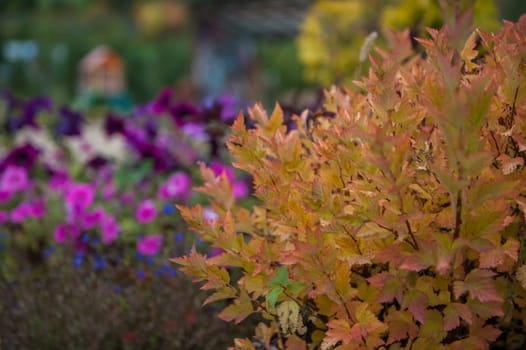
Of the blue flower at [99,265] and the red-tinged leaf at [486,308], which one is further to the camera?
the blue flower at [99,265]

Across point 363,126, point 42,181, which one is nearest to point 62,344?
point 363,126

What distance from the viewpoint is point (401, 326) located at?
146cm

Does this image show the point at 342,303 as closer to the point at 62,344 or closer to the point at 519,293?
the point at 519,293

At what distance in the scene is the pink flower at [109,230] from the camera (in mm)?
2979

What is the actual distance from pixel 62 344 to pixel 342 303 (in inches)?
61.8

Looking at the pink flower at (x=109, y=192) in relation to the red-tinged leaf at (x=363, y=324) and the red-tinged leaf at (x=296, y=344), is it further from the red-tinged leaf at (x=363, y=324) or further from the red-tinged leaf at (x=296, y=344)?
the red-tinged leaf at (x=363, y=324)

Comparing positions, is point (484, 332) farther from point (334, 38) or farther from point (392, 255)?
point (334, 38)

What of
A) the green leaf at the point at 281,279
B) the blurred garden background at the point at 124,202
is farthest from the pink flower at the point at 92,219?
the green leaf at the point at 281,279

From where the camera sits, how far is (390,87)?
4.65 ft

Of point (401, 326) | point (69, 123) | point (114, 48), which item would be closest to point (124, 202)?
point (69, 123)

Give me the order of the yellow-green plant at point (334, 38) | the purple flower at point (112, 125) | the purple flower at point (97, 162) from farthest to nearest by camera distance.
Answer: the yellow-green plant at point (334, 38)
the purple flower at point (97, 162)
the purple flower at point (112, 125)

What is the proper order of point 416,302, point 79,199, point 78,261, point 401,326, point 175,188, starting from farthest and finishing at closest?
1. point 175,188
2. point 79,199
3. point 78,261
4. point 401,326
5. point 416,302

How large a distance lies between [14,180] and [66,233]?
936 mm

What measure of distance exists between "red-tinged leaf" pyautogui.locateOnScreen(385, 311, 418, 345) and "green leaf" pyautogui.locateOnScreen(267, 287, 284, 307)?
0.84 ft
